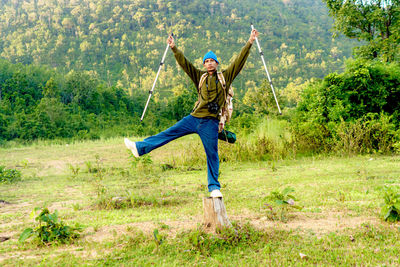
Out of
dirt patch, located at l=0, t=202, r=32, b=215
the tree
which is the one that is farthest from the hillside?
dirt patch, located at l=0, t=202, r=32, b=215

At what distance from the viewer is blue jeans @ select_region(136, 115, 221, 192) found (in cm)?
453

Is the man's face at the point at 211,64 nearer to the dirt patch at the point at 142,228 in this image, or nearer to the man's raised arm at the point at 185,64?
the man's raised arm at the point at 185,64

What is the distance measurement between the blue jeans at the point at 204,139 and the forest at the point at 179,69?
8.19 m

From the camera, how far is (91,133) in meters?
28.2

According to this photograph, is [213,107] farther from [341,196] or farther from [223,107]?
[341,196]

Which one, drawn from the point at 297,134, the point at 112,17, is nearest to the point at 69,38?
the point at 112,17

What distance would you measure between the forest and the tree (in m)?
0.06

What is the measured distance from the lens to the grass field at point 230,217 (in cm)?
382

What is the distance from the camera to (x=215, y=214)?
4.35m

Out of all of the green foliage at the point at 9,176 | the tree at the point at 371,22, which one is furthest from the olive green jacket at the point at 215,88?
the tree at the point at 371,22

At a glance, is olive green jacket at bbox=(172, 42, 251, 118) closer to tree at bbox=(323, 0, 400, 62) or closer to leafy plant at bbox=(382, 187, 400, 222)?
leafy plant at bbox=(382, 187, 400, 222)

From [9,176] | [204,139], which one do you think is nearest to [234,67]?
[204,139]

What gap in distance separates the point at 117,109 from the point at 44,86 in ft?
25.3

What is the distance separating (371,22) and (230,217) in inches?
670
